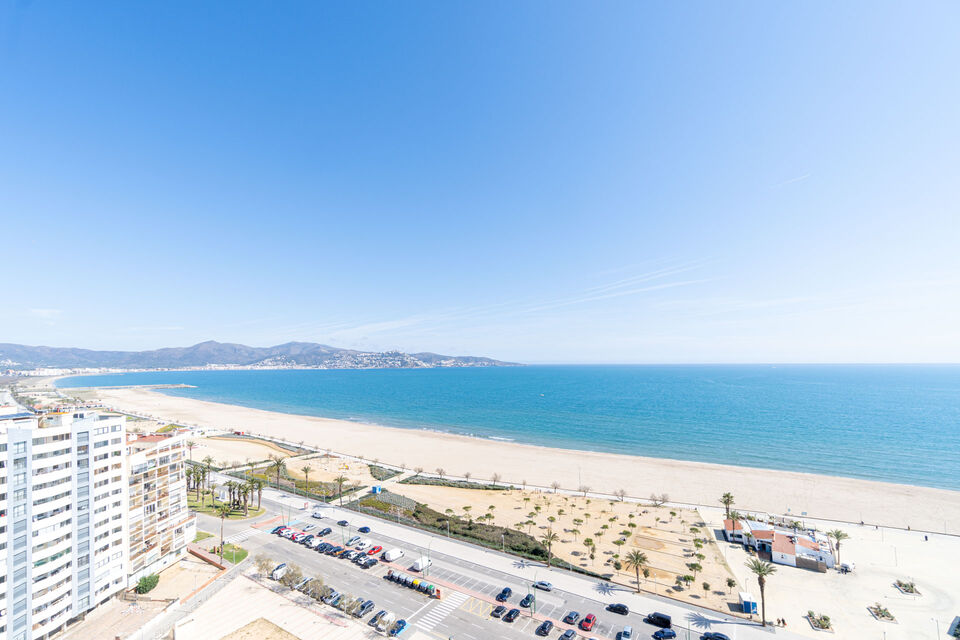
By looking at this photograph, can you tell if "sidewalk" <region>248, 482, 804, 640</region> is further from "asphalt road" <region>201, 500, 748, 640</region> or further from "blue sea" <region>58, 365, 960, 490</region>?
"blue sea" <region>58, 365, 960, 490</region>

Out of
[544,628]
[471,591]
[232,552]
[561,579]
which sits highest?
[232,552]

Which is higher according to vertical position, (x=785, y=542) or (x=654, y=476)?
(x=785, y=542)

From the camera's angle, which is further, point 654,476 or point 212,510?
point 654,476

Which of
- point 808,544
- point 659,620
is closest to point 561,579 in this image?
point 659,620

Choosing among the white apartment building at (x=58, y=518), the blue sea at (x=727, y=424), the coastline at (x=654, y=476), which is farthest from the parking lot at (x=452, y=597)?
the blue sea at (x=727, y=424)

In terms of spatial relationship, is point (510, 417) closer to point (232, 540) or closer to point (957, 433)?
point (232, 540)

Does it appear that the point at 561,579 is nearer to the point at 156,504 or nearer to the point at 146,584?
the point at 146,584

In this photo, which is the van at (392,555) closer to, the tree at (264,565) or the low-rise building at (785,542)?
the tree at (264,565)
